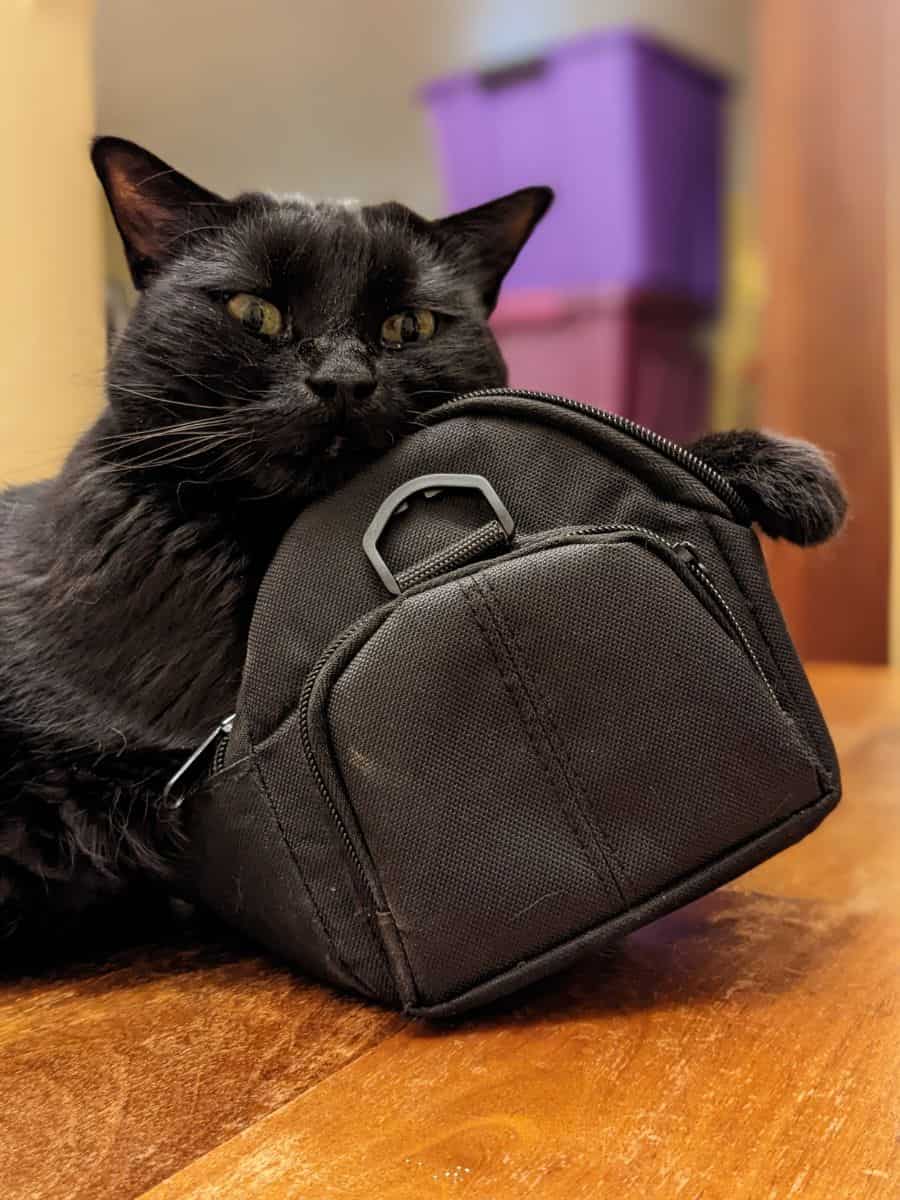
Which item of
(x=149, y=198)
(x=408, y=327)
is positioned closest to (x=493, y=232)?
(x=408, y=327)

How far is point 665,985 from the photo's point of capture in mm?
725

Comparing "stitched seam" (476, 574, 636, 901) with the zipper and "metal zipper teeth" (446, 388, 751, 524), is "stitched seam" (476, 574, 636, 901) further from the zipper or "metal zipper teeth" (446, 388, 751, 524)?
"metal zipper teeth" (446, 388, 751, 524)

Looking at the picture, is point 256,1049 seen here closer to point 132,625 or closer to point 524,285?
point 132,625

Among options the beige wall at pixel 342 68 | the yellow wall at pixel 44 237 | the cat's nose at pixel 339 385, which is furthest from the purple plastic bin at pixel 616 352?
the cat's nose at pixel 339 385

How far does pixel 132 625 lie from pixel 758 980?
452 millimetres

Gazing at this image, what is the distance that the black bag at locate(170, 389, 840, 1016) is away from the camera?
64 centimetres

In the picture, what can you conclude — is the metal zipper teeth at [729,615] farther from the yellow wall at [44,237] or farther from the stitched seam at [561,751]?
the yellow wall at [44,237]

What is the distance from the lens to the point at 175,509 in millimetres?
750

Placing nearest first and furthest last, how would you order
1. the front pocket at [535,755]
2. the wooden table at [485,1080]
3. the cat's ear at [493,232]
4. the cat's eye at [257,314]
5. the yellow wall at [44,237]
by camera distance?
the wooden table at [485,1080], the front pocket at [535,755], the cat's eye at [257,314], the cat's ear at [493,232], the yellow wall at [44,237]

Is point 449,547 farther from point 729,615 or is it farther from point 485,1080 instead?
point 485,1080

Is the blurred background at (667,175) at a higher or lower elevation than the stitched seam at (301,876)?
higher

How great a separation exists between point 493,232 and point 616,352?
1404mm

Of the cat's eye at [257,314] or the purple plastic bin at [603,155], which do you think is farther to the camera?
the purple plastic bin at [603,155]

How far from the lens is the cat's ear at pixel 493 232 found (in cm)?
87
